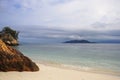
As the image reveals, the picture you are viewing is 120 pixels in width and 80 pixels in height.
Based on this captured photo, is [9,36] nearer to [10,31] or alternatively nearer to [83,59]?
[10,31]

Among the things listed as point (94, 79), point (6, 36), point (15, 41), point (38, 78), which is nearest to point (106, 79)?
point (94, 79)

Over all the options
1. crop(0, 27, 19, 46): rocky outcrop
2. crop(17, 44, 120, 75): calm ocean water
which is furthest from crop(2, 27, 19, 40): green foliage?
crop(17, 44, 120, 75): calm ocean water

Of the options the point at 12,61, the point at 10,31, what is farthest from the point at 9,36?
the point at 12,61

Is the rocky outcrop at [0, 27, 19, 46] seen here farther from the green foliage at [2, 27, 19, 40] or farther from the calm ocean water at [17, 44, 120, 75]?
the calm ocean water at [17, 44, 120, 75]

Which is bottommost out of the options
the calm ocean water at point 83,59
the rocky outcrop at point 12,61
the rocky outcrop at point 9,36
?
the calm ocean water at point 83,59

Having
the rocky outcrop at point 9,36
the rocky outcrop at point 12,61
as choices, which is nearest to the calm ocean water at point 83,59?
the rocky outcrop at point 12,61

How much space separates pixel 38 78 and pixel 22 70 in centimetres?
245

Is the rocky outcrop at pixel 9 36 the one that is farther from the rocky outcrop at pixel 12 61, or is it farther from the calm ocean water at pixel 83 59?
the rocky outcrop at pixel 12 61

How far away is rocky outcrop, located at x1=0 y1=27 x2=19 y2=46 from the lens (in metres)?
91.9

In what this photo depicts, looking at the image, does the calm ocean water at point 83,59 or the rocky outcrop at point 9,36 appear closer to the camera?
the calm ocean water at point 83,59

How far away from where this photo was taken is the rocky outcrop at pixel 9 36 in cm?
9191

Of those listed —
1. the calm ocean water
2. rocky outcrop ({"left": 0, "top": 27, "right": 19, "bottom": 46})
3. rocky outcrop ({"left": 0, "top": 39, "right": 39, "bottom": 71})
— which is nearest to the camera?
rocky outcrop ({"left": 0, "top": 39, "right": 39, "bottom": 71})

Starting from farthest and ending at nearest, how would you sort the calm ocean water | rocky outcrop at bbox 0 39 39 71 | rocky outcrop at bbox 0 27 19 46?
1. rocky outcrop at bbox 0 27 19 46
2. the calm ocean water
3. rocky outcrop at bbox 0 39 39 71

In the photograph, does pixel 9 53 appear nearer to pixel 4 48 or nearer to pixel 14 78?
pixel 4 48
